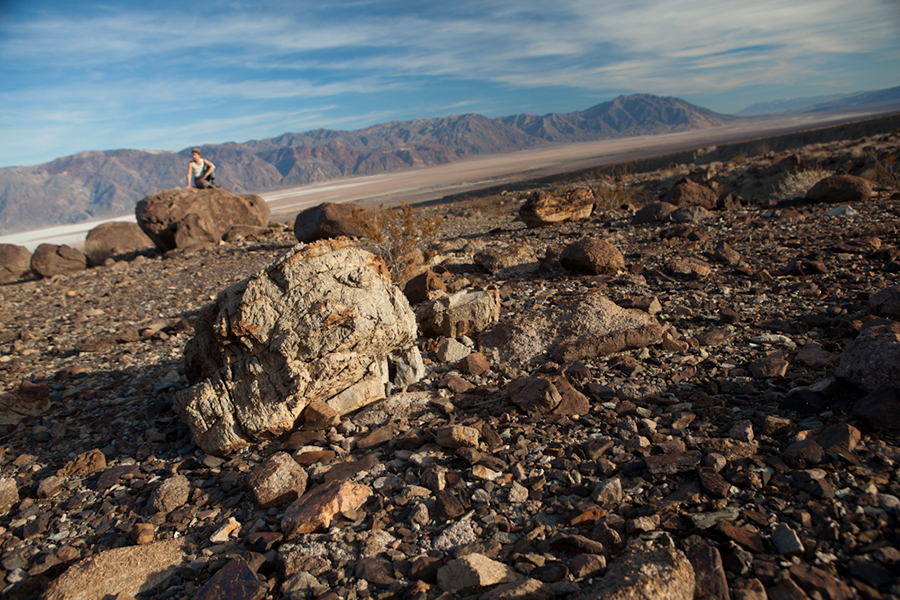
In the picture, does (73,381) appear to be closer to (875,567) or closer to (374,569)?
(374,569)

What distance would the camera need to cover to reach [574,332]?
4602 mm

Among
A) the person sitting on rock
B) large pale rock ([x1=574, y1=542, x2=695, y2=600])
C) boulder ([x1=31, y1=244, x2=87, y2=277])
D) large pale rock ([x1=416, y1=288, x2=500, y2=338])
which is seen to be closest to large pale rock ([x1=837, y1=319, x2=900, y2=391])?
large pale rock ([x1=574, y1=542, x2=695, y2=600])

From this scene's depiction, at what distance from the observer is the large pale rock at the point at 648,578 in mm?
1869

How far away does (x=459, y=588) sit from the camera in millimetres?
2143

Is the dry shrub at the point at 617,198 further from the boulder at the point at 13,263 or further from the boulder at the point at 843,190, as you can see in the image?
the boulder at the point at 13,263

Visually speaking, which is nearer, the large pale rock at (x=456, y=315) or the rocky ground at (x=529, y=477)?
the rocky ground at (x=529, y=477)

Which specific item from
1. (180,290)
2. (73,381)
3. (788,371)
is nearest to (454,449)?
(788,371)

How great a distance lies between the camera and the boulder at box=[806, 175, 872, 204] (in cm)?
1016

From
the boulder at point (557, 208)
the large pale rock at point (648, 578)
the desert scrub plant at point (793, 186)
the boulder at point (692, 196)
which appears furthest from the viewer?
the boulder at point (692, 196)

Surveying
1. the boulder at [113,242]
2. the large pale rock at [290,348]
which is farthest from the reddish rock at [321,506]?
the boulder at [113,242]

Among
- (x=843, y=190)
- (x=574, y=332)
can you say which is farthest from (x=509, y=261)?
(x=843, y=190)

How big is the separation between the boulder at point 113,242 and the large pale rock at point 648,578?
20.3 metres

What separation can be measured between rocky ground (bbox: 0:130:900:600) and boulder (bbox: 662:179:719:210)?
6.87 m

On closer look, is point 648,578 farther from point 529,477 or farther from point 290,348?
point 290,348
